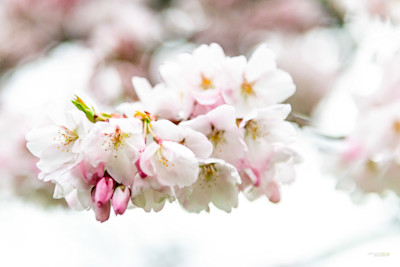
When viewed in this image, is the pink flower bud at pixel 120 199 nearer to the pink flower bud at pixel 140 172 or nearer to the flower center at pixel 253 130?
the pink flower bud at pixel 140 172

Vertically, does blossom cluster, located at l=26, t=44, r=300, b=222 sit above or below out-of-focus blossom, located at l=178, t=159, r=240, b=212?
above

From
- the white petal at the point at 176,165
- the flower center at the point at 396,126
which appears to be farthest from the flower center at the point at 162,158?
the flower center at the point at 396,126

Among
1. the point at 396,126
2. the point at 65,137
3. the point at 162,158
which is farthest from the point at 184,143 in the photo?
the point at 396,126

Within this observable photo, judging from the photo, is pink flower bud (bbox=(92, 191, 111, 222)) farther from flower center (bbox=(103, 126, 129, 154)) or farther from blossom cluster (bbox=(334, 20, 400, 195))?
blossom cluster (bbox=(334, 20, 400, 195))

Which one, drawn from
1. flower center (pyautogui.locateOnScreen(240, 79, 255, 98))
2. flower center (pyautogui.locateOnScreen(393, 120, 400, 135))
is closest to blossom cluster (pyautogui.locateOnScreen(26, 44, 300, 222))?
flower center (pyautogui.locateOnScreen(240, 79, 255, 98))

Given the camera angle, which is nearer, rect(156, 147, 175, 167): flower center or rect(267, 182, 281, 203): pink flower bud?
rect(156, 147, 175, 167): flower center

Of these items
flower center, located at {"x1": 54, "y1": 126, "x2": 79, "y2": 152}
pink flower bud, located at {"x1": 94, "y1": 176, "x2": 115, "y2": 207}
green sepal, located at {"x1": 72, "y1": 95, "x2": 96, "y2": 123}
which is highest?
green sepal, located at {"x1": 72, "y1": 95, "x2": 96, "y2": 123}

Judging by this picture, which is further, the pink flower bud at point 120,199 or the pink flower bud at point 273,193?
the pink flower bud at point 273,193

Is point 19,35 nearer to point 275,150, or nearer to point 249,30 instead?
point 249,30

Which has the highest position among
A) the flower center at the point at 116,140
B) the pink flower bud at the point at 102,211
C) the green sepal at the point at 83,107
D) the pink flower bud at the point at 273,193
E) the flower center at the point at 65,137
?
the green sepal at the point at 83,107
